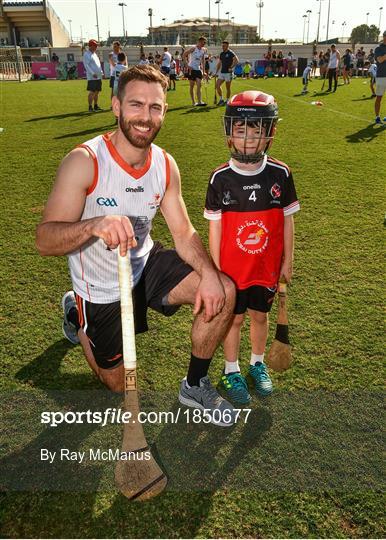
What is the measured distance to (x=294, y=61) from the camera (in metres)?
39.3

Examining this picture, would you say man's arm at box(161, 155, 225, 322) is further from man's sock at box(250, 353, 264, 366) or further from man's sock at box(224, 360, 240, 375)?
man's sock at box(250, 353, 264, 366)

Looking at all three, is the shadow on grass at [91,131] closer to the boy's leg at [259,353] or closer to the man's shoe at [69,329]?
the man's shoe at [69,329]

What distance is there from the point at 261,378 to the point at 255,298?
553mm

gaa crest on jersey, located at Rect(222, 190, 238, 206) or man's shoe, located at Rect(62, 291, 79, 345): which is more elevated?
gaa crest on jersey, located at Rect(222, 190, 238, 206)

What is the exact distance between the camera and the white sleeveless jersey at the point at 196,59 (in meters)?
15.2

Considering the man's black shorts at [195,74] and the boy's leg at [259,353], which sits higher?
the man's black shorts at [195,74]

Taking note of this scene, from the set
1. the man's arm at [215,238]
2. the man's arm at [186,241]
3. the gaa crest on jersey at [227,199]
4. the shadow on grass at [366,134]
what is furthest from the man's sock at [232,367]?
the shadow on grass at [366,134]

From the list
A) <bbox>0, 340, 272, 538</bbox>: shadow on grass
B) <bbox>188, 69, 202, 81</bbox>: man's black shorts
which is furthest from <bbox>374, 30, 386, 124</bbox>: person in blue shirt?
<bbox>0, 340, 272, 538</bbox>: shadow on grass

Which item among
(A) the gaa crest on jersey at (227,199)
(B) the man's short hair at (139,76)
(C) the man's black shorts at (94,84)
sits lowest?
(C) the man's black shorts at (94,84)

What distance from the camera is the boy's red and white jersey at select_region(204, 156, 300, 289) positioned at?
286cm

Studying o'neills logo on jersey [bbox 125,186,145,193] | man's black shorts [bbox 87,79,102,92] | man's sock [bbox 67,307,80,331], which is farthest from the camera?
man's black shorts [bbox 87,79,102,92]

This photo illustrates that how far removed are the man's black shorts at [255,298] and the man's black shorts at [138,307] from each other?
0.41 m

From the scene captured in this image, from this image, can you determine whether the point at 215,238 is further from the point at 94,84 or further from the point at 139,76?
the point at 94,84

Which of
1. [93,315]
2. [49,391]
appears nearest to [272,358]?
[93,315]
